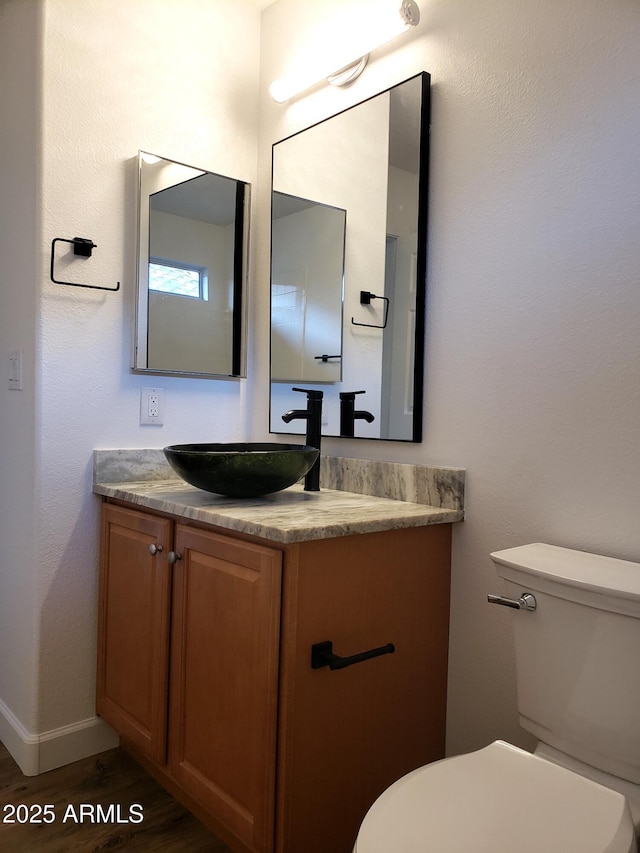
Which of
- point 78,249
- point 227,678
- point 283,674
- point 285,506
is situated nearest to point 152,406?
point 78,249

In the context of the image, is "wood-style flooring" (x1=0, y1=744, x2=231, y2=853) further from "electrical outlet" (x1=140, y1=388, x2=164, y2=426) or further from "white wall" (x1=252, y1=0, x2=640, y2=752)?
"electrical outlet" (x1=140, y1=388, x2=164, y2=426)

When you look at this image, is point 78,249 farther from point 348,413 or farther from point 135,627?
point 135,627

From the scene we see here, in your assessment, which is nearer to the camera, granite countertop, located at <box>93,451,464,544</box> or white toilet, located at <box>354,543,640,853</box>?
white toilet, located at <box>354,543,640,853</box>

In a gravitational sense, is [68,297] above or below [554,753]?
above

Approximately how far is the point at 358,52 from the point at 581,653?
162 centimetres

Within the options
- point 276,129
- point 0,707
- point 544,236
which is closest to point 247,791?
point 0,707

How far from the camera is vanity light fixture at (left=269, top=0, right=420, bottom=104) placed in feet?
5.26

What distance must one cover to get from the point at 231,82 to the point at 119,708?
2011mm

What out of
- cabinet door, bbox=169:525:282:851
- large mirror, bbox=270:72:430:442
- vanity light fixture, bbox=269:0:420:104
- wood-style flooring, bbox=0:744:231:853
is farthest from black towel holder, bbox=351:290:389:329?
wood-style flooring, bbox=0:744:231:853

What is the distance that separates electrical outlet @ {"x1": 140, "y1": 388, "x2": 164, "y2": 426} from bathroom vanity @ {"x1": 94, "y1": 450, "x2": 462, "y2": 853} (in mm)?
339

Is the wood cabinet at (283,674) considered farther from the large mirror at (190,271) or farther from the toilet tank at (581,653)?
the large mirror at (190,271)

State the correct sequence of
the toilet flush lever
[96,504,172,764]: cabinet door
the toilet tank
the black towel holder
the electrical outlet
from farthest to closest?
the electrical outlet → the black towel holder → [96,504,172,764]: cabinet door → the toilet flush lever → the toilet tank

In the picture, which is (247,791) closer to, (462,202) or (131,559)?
(131,559)

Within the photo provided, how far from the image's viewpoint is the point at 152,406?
2025mm
